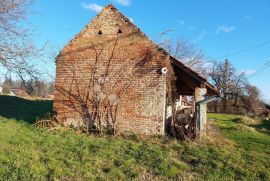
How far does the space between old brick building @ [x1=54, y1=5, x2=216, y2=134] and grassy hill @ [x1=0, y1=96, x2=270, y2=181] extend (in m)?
1.16

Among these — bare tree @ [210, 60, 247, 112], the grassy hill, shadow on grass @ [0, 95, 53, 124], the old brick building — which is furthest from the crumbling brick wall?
bare tree @ [210, 60, 247, 112]

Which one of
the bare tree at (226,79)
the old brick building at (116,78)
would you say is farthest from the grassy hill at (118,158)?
the bare tree at (226,79)

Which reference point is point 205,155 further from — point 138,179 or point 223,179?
point 138,179

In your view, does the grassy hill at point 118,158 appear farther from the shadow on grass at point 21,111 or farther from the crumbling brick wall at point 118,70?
the shadow on grass at point 21,111

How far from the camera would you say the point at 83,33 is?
14.0m

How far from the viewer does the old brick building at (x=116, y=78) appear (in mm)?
12969

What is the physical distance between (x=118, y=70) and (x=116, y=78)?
33 cm

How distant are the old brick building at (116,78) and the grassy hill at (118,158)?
3.79ft

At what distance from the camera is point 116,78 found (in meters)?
13.4

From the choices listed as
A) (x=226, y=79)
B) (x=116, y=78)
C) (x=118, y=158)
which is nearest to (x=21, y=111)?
(x=116, y=78)

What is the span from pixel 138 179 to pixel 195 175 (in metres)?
1.67

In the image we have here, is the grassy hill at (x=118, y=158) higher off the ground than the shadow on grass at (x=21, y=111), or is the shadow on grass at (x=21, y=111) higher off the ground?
the shadow on grass at (x=21, y=111)

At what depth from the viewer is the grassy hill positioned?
8.08 metres

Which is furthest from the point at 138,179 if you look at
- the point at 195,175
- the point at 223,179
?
the point at 223,179
